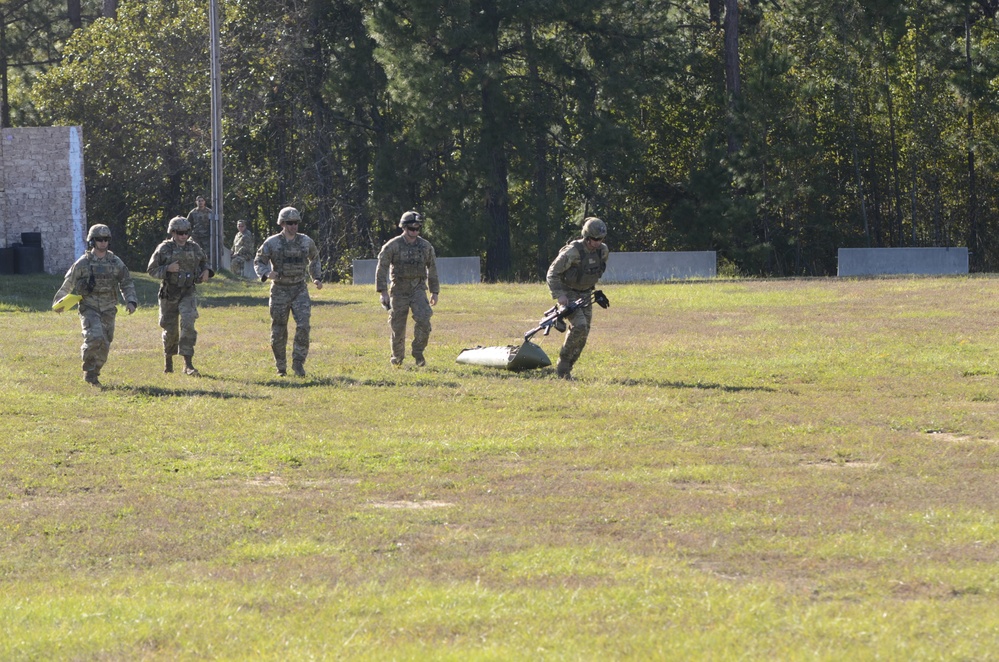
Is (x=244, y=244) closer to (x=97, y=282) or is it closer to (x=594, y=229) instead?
(x=97, y=282)

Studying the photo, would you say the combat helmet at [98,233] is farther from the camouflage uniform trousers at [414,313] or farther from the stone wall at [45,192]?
the stone wall at [45,192]

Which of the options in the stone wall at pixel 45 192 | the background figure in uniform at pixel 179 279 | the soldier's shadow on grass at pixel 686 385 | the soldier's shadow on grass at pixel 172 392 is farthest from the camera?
the stone wall at pixel 45 192

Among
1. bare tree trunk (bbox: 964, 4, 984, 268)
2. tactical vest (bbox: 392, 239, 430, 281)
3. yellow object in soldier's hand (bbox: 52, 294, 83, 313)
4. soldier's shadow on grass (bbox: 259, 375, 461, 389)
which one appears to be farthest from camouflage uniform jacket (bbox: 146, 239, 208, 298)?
bare tree trunk (bbox: 964, 4, 984, 268)

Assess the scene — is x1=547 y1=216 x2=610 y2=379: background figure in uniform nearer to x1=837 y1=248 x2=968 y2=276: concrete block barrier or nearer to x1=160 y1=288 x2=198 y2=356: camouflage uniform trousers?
x1=160 y1=288 x2=198 y2=356: camouflage uniform trousers

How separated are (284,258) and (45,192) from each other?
2243cm

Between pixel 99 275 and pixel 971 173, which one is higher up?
pixel 971 173

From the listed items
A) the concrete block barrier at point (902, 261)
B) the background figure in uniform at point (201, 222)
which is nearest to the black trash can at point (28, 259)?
the background figure in uniform at point (201, 222)

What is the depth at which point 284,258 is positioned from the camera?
16.9 metres

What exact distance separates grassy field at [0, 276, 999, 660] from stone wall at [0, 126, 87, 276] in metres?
17.8

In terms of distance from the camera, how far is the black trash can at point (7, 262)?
35812 mm

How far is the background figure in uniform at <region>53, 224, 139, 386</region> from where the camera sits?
1619cm

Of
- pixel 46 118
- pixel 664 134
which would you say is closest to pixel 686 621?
pixel 664 134

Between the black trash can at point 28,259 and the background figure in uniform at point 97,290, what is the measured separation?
2063cm

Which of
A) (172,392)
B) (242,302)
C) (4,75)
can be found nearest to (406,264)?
A: (172,392)
